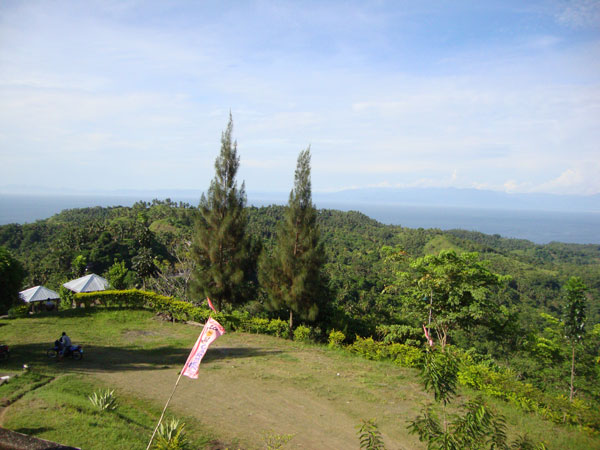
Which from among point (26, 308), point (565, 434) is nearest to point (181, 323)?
point (26, 308)

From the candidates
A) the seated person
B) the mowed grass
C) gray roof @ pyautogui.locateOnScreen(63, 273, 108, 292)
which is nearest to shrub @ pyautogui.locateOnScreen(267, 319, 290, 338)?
the mowed grass

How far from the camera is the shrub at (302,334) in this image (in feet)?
47.7

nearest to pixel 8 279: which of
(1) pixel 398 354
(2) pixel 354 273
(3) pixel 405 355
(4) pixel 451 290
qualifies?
(1) pixel 398 354

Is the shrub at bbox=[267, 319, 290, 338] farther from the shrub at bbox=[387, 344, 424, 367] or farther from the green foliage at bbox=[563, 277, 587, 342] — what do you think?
the green foliage at bbox=[563, 277, 587, 342]

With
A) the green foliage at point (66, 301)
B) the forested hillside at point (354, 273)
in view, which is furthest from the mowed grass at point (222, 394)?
the green foliage at point (66, 301)

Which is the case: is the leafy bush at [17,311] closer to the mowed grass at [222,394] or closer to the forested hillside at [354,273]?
the mowed grass at [222,394]

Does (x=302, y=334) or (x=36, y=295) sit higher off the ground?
(x=36, y=295)

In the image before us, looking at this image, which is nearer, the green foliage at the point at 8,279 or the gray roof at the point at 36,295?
the green foliage at the point at 8,279

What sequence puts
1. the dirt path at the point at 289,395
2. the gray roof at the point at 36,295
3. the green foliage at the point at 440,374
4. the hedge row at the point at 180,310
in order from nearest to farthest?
the green foliage at the point at 440,374 → the dirt path at the point at 289,395 → the hedge row at the point at 180,310 → the gray roof at the point at 36,295

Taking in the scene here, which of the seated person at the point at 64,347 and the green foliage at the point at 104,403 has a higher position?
the green foliage at the point at 104,403

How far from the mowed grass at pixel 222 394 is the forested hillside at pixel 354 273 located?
374 centimetres

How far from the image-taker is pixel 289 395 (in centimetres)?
878

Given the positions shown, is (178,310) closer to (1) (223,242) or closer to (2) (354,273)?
(1) (223,242)

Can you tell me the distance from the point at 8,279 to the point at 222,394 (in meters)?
10.9
